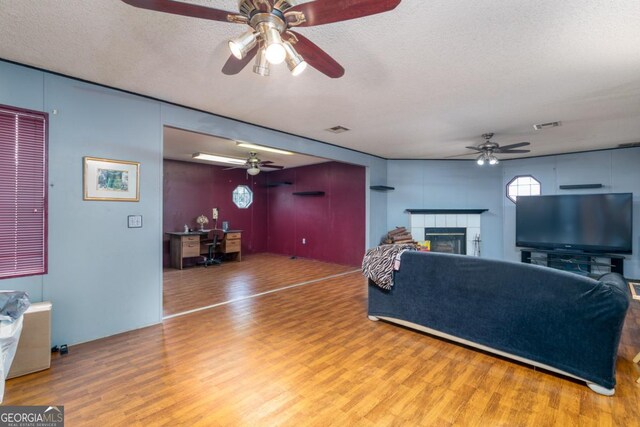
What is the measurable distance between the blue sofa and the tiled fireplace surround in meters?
3.92

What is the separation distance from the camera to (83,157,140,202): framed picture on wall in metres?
2.74

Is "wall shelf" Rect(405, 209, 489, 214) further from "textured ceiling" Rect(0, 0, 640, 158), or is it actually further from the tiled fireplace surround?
"textured ceiling" Rect(0, 0, 640, 158)

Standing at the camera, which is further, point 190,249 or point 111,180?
point 190,249

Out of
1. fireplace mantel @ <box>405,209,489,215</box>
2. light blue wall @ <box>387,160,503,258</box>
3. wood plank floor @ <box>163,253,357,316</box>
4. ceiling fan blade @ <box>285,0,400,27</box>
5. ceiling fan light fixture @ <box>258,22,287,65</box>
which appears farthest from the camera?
light blue wall @ <box>387,160,503,258</box>

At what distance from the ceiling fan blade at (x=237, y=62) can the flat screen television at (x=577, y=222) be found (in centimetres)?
623

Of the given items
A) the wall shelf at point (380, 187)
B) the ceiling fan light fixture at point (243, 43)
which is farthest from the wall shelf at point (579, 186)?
the ceiling fan light fixture at point (243, 43)

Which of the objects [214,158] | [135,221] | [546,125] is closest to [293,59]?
[135,221]

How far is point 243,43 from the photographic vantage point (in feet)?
4.87

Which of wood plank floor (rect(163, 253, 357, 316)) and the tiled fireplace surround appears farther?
the tiled fireplace surround

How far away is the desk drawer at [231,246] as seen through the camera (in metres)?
6.98

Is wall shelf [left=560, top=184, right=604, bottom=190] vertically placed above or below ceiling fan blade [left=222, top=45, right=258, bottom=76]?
below

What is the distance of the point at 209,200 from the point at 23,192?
5.07m

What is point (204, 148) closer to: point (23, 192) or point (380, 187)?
→ point (23, 192)

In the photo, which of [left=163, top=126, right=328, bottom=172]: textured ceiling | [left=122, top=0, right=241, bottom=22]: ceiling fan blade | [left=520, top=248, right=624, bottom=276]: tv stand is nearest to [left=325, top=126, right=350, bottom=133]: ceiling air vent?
[left=163, top=126, right=328, bottom=172]: textured ceiling
